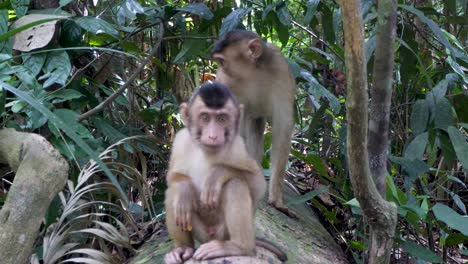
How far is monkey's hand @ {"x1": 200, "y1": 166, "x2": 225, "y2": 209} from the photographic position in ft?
12.4

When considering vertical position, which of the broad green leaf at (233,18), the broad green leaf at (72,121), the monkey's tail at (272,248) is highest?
the broad green leaf at (233,18)

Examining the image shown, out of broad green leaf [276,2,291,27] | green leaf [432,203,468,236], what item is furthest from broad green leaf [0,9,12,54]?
green leaf [432,203,468,236]

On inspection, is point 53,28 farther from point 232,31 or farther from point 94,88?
point 232,31

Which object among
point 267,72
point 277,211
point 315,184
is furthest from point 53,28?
point 315,184

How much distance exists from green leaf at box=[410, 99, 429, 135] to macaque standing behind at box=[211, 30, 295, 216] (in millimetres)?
1167

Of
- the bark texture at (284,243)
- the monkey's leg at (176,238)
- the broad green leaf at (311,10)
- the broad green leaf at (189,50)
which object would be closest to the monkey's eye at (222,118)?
the monkey's leg at (176,238)

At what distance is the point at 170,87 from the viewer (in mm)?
7344

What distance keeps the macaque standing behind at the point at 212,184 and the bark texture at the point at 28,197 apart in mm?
756

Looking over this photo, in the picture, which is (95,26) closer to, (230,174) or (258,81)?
(258,81)

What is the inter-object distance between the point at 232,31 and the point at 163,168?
1932mm

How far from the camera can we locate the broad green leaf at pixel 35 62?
16.1 feet

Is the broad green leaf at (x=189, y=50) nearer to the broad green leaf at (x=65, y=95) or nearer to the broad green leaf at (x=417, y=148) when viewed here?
the broad green leaf at (x=65, y=95)

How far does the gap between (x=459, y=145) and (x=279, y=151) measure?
5.64ft

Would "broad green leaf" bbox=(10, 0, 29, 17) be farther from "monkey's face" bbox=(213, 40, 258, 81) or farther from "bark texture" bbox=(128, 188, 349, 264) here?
"bark texture" bbox=(128, 188, 349, 264)
